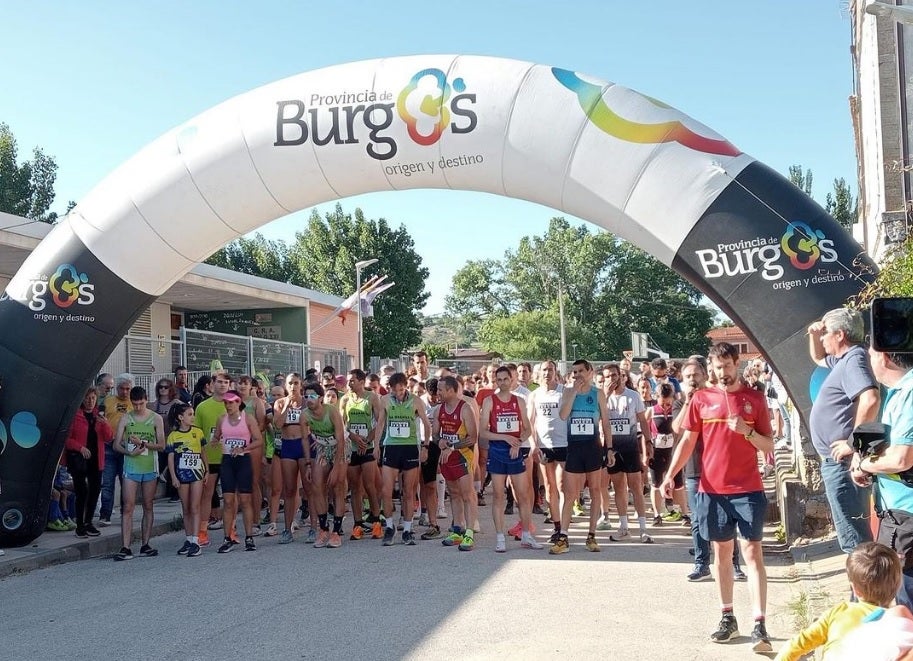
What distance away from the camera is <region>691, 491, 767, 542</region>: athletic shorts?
583 cm

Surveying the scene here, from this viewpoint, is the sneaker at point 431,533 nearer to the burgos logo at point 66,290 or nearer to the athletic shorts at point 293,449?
the athletic shorts at point 293,449

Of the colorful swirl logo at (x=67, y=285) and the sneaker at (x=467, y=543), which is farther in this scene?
the colorful swirl logo at (x=67, y=285)

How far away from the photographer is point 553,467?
10211 millimetres

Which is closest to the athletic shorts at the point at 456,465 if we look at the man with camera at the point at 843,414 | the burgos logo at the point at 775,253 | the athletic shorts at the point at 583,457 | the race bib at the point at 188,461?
the athletic shorts at the point at 583,457

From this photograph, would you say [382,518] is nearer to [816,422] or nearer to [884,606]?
[816,422]

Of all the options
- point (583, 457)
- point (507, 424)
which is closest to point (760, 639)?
point (583, 457)

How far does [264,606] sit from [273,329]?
77.6 feet

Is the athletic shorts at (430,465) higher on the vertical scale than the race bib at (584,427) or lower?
lower

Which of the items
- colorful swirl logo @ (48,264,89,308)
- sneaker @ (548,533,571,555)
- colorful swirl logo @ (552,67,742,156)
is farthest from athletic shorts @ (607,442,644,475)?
colorful swirl logo @ (48,264,89,308)

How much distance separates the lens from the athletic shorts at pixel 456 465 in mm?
9977

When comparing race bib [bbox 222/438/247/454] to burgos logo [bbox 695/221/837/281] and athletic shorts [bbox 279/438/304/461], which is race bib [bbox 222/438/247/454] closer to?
athletic shorts [bbox 279/438/304/461]

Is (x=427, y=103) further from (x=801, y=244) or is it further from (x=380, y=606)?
(x=380, y=606)

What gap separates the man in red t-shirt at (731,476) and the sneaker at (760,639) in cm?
2

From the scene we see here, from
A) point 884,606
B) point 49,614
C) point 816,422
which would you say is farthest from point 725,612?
point 49,614
